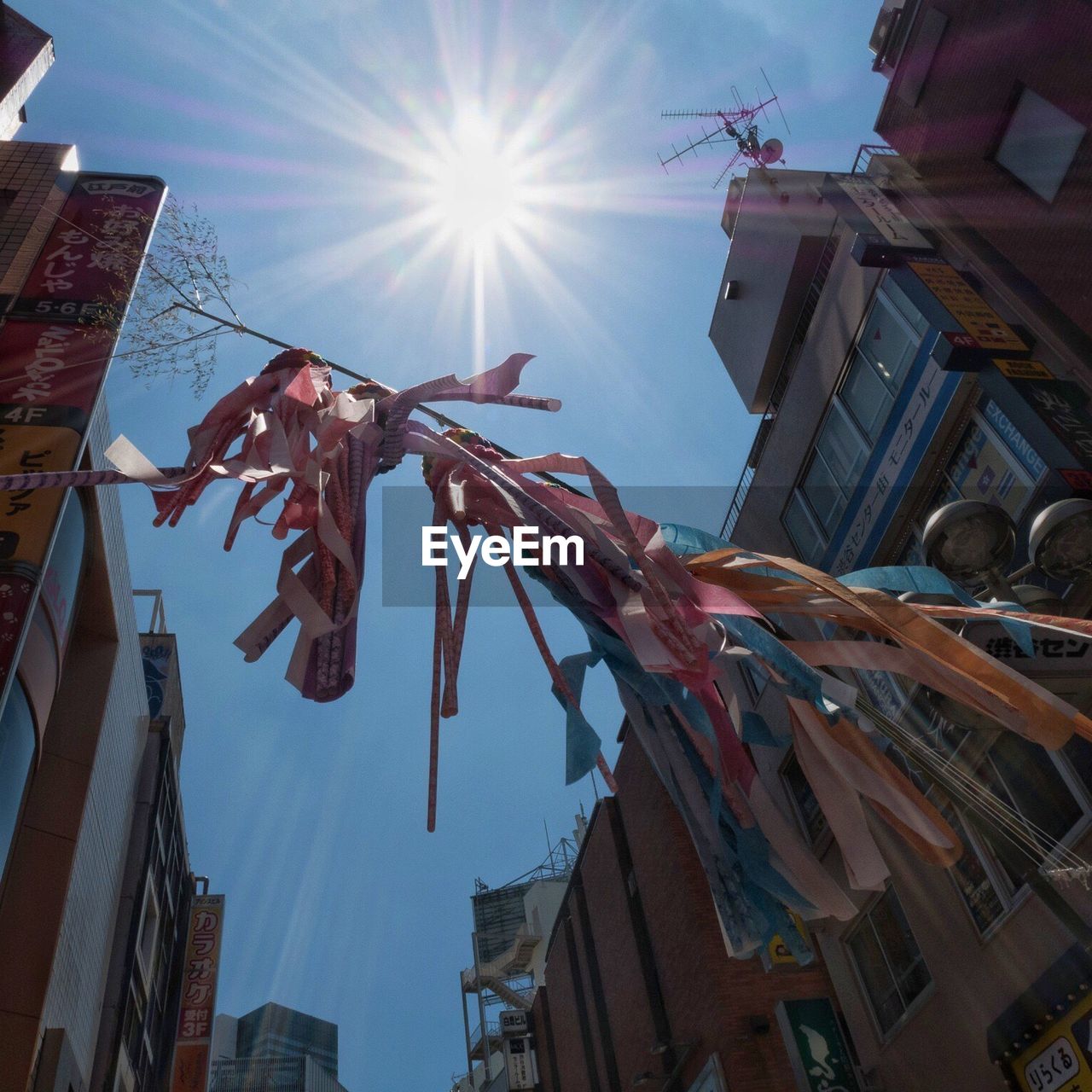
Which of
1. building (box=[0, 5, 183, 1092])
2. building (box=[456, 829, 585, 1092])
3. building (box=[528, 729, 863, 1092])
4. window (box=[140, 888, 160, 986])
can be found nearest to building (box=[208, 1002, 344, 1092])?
building (box=[456, 829, 585, 1092])

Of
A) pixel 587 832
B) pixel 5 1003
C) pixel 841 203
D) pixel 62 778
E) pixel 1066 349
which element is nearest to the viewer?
pixel 5 1003

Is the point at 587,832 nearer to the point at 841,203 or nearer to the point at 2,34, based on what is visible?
the point at 841,203

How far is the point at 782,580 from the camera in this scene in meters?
3.79

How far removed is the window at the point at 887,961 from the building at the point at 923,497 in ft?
0.11

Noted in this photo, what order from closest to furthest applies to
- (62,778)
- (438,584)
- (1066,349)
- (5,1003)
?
(438,584) < (5,1003) < (62,778) < (1066,349)

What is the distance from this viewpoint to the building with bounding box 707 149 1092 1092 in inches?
362

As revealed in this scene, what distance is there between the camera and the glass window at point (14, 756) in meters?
6.37

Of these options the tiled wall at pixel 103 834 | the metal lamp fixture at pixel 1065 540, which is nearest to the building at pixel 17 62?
the tiled wall at pixel 103 834

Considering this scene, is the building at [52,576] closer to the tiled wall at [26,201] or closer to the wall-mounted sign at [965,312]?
the tiled wall at [26,201]

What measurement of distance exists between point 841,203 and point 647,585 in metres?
14.3

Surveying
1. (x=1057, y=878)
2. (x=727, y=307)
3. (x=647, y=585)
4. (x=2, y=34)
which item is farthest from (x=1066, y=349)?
(x=2, y=34)

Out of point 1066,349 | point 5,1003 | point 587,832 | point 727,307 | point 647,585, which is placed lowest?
point 647,585

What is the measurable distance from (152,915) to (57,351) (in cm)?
1346

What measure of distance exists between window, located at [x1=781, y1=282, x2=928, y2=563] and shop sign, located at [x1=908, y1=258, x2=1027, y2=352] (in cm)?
42
